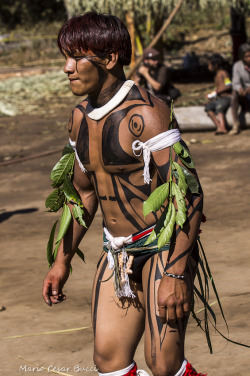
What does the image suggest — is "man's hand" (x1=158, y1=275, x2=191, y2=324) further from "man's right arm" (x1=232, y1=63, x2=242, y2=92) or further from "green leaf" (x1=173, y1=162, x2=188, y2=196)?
"man's right arm" (x1=232, y1=63, x2=242, y2=92)

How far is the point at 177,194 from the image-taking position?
3422 millimetres

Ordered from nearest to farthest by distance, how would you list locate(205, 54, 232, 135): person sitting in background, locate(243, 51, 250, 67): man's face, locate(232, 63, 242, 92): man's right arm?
locate(243, 51, 250, 67): man's face, locate(232, 63, 242, 92): man's right arm, locate(205, 54, 232, 135): person sitting in background

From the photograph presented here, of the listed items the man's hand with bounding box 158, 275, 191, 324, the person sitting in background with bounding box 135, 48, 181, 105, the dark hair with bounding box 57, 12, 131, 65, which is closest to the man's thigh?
the man's hand with bounding box 158, 275, 191, 324

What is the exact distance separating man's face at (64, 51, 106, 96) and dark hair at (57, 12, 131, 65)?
32 millimetres

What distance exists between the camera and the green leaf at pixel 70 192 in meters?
4.01

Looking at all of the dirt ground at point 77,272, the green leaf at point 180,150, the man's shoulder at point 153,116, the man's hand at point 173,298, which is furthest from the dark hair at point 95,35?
the dirt ground at point 77,272

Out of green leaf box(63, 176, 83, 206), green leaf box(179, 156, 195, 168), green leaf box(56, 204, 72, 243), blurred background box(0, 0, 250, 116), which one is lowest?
blurred background box(0, 0, 250, 116)

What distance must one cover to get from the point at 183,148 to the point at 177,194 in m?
0.24

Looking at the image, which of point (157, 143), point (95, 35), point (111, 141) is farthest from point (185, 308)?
point (95, 35)

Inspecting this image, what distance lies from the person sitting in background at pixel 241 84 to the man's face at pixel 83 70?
956 centimetres

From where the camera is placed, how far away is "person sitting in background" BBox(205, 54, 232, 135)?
13.3 m

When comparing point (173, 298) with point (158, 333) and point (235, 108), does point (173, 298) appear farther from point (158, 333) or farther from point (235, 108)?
point (235, 108)

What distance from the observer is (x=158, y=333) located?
11.4 feet

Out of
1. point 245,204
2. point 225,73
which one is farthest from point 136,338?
point 225,73
